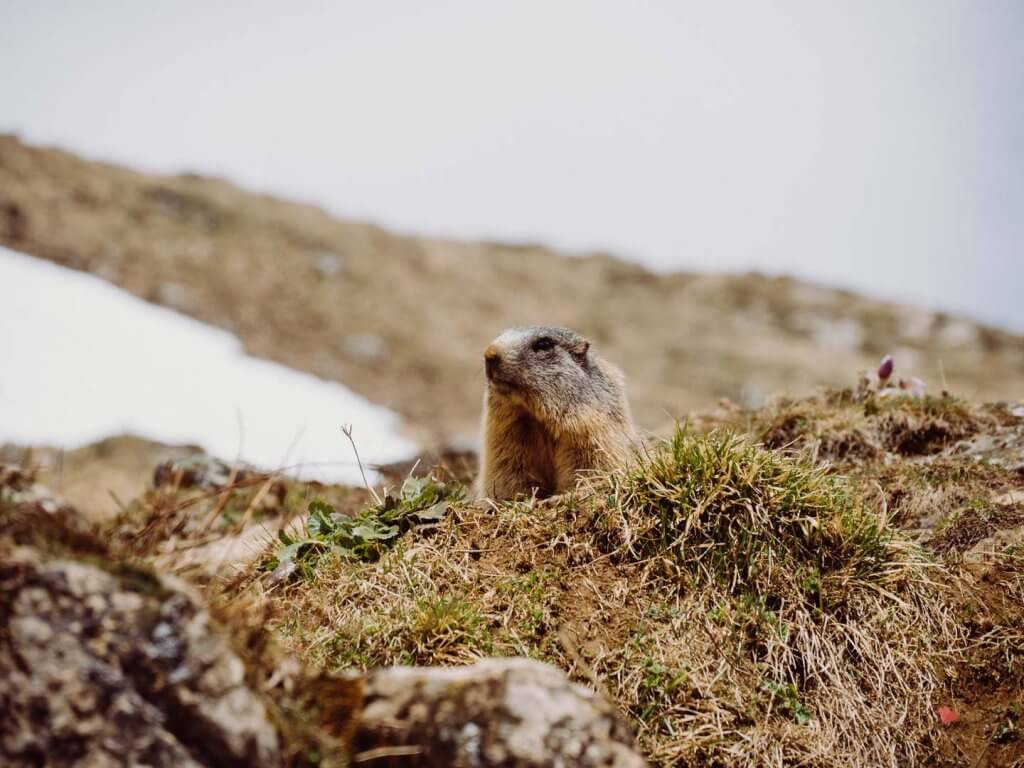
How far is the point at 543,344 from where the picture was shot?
22.1 feet

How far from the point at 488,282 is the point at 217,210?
11.4 meters

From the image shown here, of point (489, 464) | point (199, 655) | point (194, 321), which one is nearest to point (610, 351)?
point (194, 321)

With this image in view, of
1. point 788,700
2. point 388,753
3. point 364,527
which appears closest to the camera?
point 388,753

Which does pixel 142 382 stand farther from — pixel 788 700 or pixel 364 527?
pixel 788 700

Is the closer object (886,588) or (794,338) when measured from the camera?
(886,588)

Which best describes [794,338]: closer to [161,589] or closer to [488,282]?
[488,282]

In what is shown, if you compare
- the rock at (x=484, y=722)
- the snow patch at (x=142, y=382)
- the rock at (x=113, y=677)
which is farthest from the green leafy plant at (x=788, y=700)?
the snow patch at (x=142, y=382)

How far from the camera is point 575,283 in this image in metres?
38.7

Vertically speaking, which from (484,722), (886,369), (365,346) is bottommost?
(365,346)

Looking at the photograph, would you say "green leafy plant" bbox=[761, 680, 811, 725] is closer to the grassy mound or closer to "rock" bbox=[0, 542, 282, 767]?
the grassy mound

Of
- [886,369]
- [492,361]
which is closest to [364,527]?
[492,361]

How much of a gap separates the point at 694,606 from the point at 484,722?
2.21 meters

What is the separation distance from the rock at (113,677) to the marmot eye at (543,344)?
4.27m

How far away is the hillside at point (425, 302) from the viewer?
24469 millimetres
